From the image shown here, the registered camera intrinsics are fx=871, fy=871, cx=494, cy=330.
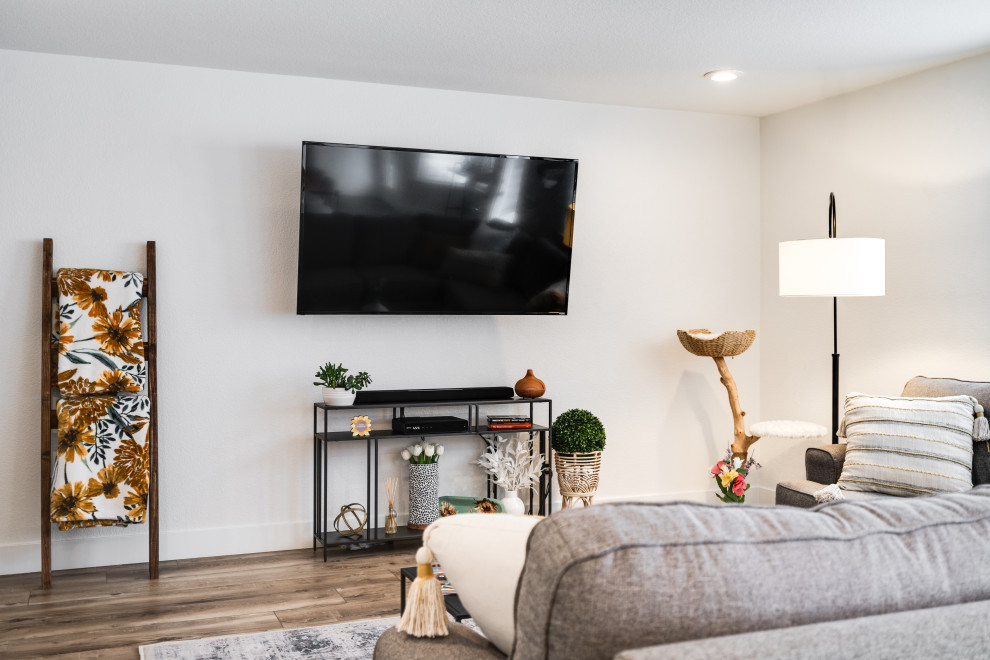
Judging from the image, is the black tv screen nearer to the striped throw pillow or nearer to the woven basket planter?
the woven basket planter

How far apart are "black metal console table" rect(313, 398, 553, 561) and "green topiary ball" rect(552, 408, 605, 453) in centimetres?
8

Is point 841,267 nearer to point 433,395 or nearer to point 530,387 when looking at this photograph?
point 530,387

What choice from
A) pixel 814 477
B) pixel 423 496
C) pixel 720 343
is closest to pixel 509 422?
pixel 423 496

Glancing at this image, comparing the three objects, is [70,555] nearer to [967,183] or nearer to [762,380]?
[762,380]

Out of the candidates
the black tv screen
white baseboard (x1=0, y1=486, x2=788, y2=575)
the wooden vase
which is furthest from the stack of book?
white baseboard (x1=0, y1=486, x2=788, y2=575)

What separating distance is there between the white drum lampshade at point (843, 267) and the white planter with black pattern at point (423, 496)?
2.06 metres

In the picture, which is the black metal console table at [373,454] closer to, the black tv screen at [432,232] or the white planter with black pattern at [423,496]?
the white planter with black pattern at [423,496]

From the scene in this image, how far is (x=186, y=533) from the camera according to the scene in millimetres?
4234

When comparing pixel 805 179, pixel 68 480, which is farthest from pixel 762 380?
pixel 68 480

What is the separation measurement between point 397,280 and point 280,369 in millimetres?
744

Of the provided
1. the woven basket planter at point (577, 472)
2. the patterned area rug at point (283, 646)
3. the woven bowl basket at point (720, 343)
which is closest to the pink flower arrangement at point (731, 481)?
the patterned area rug at point (283, 646)

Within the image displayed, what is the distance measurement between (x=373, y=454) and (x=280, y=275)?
1.05m

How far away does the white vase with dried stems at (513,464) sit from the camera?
451 cm

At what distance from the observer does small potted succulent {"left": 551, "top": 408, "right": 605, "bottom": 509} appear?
15.1 ft
